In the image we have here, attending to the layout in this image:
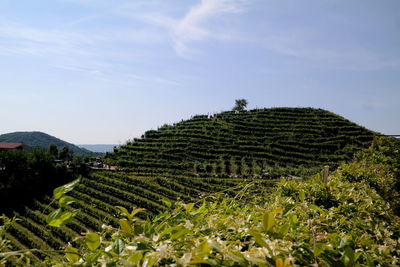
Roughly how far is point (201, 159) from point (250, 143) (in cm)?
612

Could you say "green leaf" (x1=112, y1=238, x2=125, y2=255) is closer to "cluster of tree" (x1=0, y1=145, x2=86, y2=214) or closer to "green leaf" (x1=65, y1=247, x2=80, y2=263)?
"green leaf" (x1=65, y1=247, x2=80, y2=263)

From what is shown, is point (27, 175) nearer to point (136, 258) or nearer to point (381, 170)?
point (381, 170)

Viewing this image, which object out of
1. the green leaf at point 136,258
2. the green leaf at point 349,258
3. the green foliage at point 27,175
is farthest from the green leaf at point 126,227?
the green foliage at point 27,175

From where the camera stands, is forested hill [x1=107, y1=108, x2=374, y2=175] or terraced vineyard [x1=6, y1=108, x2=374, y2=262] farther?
forested hill [x1=107, y1=108, x2=374, y2=175]

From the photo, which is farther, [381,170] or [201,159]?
[201,159]

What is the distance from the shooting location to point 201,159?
32.2 m

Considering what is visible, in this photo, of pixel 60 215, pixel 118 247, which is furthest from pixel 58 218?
pixel 118 247

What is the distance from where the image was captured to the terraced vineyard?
20953 millimetres

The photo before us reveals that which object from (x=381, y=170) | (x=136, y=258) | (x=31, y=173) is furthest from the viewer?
(x=31, y=173)

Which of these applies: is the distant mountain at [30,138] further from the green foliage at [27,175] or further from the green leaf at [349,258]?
the green leaf at [349,258]

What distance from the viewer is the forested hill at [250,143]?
30281 mm

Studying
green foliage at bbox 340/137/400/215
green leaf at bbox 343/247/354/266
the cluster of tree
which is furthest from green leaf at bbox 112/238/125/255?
the cluster of tree

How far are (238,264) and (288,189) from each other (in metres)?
1.36

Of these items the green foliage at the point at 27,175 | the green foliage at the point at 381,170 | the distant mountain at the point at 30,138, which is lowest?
the green foliage at the point at 27,175
